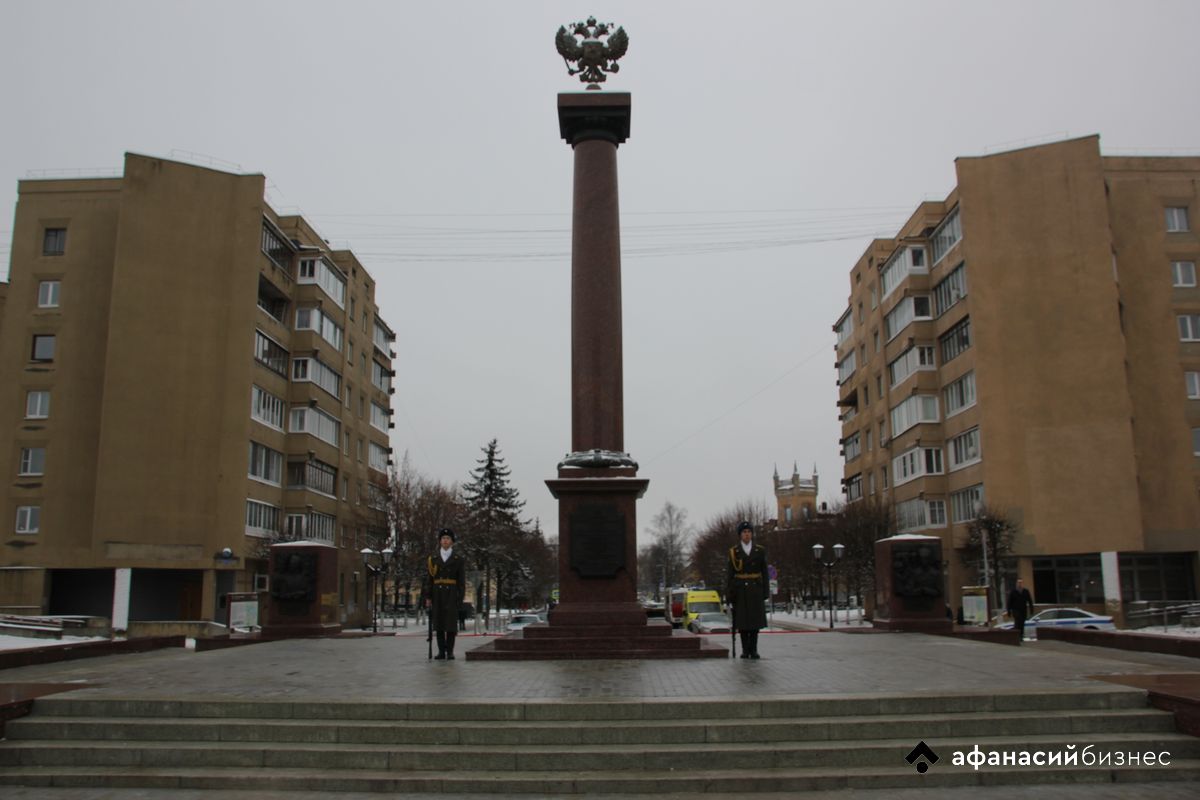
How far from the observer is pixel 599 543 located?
53.8 feet

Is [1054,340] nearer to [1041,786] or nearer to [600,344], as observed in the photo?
[600,344]

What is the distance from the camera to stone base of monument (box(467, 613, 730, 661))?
50.8ft

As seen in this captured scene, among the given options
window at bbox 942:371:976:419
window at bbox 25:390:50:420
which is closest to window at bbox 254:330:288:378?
window at bbox 25:390:50:420

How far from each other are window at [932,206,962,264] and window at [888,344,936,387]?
4848 mm

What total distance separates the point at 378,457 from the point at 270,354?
20377 mm

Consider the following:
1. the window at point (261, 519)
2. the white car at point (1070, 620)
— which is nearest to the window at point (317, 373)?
the window at point (261, 519)

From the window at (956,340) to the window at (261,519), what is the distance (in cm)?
3592

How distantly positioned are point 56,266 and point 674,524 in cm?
11003

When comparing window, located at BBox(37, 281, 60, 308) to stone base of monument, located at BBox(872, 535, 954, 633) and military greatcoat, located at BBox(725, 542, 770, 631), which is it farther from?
military greatcoat, located at BBox(725, 542, 770, 631)

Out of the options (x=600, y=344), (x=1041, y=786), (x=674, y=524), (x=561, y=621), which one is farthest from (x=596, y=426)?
(x=674, y=524)

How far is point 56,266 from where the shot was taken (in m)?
46.9

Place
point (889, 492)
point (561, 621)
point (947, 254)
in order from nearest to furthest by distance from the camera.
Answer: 1. point (561, 621)
2. point (947, 254)
3. point (889, 492)

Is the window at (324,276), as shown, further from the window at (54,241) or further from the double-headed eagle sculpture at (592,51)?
the double-headed eagle sculpture at (592,51)

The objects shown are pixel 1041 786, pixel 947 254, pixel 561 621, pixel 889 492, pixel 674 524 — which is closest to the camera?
pixel 1041 786
